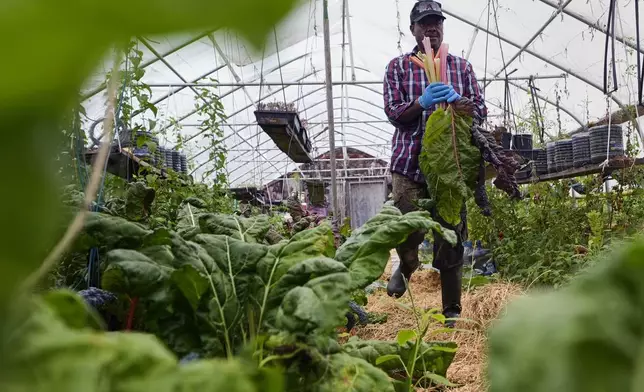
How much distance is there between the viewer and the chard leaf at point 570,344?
295 millimetres

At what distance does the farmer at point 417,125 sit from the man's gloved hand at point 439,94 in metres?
0.10

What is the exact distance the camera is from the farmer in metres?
3.13

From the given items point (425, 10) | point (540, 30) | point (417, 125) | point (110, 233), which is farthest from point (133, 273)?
point (540, 30)

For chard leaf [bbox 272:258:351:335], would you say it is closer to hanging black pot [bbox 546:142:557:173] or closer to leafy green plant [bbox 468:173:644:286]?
leafy green plant [bbox 468:173:644:286]

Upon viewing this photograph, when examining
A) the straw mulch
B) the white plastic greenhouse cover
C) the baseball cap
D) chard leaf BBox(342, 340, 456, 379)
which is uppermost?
the white plastic greenhouse cover

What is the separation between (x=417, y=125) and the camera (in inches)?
126

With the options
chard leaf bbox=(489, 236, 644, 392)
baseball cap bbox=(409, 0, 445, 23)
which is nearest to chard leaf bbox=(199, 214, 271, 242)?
chard leaf bbox=(489, 236, 644, 392)

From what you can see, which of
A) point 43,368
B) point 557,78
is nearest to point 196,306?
point 43,368

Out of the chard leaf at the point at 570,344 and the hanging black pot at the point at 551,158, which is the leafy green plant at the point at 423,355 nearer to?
the chard leaf at the point at 570,344

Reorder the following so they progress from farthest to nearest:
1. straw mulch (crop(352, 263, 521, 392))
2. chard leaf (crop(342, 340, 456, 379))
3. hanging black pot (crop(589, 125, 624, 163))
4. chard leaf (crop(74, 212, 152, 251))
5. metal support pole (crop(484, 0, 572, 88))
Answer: metal support pole (crop(484, 0, 572, 88)) < hanging black pot (crop(589, 125, 624, 163)) < straw mulch (crop(352, 263, 521, 392)) < chard leaf (crop(342, 340, 456, 379)) < chard leaf (crop(74, 212, 152, 251))

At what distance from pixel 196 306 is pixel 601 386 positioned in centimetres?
81

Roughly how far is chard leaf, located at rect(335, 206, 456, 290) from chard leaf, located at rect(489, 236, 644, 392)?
0.95 meters

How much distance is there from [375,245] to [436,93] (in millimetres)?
1657

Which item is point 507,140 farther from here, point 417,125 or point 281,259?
point 281,259
